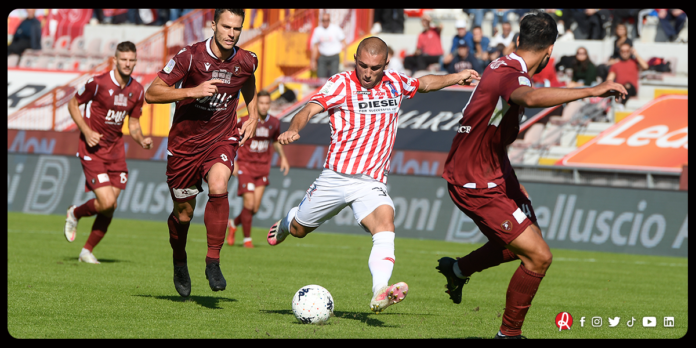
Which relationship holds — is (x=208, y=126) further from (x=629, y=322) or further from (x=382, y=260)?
(x=629, y=322)

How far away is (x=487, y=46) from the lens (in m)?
22.4

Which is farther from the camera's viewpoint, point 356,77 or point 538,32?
point 356,77

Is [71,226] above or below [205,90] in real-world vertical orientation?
below

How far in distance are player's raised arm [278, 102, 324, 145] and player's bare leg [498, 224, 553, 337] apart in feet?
5.53

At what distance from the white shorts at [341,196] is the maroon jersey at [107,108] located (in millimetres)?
4427

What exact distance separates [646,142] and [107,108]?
13.1 meters

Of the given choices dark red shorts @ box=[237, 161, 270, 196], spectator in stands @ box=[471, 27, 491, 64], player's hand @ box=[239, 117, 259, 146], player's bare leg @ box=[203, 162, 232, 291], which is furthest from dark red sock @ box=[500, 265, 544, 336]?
spectator in stands @ box=[471, 27, 491, 64]

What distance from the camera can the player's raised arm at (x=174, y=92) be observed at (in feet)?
22.5

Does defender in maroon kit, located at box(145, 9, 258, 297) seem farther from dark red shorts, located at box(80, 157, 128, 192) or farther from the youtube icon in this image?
the youtube icon

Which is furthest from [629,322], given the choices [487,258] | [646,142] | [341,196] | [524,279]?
[646,142]

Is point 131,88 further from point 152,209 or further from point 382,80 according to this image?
point 152,209

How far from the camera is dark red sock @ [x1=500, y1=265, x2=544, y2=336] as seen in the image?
5883 mm

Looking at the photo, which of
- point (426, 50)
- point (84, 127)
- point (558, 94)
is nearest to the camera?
point (558, 94)

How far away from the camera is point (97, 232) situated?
10.9 m
